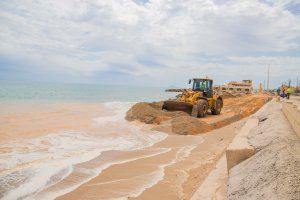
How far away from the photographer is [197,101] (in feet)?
65.1

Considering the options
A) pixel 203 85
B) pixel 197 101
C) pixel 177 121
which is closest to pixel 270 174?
pixel 177 121

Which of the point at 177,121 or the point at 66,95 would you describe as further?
the point at 66,95

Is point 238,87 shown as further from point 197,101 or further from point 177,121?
point 177,121

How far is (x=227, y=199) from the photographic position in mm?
3969

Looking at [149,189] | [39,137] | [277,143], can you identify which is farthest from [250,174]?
[39,137]

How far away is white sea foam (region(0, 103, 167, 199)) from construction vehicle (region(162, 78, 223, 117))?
17.7 ft

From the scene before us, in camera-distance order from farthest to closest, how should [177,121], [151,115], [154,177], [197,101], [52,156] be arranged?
1. [197,101]
2. [151,115]
3. [177,121]
4. [52,156]
5. [154,177]

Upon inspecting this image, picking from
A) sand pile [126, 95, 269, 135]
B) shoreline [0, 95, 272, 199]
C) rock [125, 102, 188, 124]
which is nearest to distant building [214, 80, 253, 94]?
sand pile [126, 95, 269, 135]

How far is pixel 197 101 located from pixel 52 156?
12.3 meters

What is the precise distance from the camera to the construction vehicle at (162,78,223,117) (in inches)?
764

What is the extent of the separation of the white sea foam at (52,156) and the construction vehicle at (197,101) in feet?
17.7

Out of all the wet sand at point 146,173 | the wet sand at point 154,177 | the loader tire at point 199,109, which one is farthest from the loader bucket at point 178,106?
the wet sand at point 154,177

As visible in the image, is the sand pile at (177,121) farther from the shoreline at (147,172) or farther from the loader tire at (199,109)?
the shoreline at (147,172)

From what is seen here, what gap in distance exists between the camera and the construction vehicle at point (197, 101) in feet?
63.7
